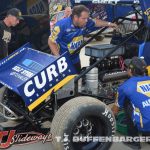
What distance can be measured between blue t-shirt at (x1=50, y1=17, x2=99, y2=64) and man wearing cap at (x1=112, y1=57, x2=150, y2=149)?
3.44ft

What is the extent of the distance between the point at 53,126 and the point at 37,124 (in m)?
0.55

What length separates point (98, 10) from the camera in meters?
5.62

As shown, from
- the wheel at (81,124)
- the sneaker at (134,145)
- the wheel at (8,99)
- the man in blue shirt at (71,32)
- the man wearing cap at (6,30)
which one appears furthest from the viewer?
the man wearing cap at (6,30)

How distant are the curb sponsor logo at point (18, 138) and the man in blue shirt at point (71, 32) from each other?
43.9 inches

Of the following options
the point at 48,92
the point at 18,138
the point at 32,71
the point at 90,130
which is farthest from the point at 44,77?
the point at 18,138

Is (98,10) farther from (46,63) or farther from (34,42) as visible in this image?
(34,42)

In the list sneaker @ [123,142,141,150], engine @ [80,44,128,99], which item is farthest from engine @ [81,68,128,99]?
sneaker @ [123,142,141,150]

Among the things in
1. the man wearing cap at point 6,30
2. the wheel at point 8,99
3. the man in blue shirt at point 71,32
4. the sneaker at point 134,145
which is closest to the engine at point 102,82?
the man in blue shirt at point 71,32

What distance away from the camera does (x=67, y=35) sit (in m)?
5.37

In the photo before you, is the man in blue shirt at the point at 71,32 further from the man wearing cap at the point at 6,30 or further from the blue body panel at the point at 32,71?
the man wearing cap at the point at 6,30

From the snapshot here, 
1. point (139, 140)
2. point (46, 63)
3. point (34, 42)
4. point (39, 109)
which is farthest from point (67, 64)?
point (34, 42)

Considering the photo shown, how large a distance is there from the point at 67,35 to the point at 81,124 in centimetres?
158

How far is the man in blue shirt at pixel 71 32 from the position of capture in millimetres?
5156

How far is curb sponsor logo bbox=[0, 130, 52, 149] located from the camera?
4.75 meters
